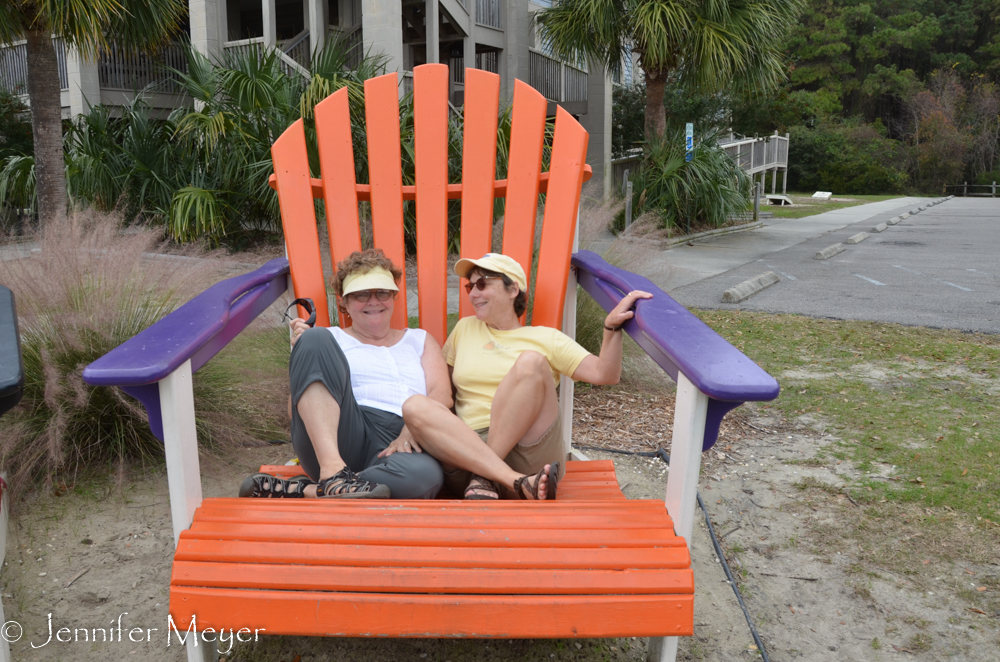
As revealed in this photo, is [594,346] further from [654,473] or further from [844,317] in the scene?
[844,317]

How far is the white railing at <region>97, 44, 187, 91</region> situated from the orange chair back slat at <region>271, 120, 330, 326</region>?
1155 cm

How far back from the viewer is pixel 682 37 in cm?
1106

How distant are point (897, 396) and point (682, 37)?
27.9ft

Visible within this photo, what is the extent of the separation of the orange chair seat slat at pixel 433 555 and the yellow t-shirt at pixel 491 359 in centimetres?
76

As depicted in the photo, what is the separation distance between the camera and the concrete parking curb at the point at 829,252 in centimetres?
1048

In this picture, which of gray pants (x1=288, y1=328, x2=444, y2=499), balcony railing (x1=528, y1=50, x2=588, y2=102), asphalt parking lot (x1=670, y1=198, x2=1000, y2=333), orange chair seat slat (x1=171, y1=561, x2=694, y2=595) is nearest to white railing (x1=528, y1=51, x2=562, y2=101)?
balcony railing (x1=528, y1=50, x2=588, y2=102)

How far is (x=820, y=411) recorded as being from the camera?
12.5ft

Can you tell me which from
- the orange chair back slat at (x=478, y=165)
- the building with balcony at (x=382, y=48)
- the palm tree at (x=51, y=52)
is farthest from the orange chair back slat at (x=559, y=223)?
the building with balcony at (x=382, y=48)

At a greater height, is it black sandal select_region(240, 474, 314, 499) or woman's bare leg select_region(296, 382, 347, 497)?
woman's bare leg select_region(296, 382, 347, 497)

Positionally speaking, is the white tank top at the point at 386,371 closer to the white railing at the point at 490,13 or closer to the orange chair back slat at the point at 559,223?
the orange chair back slat at the point at 559,223

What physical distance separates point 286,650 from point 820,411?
2882 millimetres

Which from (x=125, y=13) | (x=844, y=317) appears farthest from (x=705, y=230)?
(x=125, y=13)

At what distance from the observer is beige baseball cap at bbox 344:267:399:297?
2.36 m

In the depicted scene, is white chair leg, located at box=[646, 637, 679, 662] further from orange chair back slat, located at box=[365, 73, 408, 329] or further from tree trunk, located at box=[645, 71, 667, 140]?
tree trunk, located at box=[645, 71, 667, 140]
